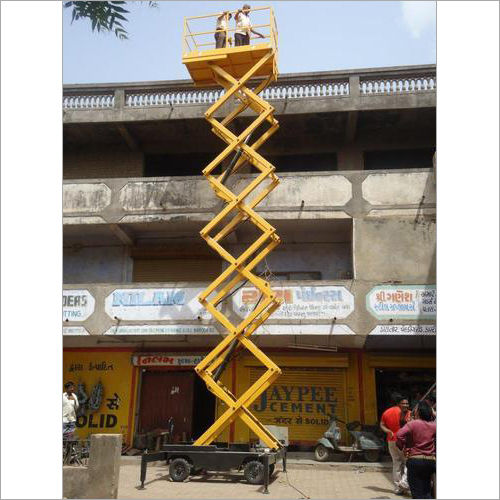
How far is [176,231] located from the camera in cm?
1764

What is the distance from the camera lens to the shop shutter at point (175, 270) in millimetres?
17406

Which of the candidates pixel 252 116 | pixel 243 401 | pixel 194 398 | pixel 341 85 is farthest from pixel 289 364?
pixel 341 85

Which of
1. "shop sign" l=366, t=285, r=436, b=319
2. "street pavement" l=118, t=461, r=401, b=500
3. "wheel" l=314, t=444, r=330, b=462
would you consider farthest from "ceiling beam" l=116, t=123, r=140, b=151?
"wheel" l=314, t=444, r=330, b=462

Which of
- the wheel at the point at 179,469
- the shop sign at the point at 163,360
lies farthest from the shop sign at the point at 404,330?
the wheel at the point at 179,469

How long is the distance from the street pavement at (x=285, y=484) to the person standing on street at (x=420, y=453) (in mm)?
3689

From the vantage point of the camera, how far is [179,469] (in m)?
10.9

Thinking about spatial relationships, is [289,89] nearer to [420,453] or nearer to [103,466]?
[103,466]

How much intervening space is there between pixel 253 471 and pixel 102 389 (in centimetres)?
815

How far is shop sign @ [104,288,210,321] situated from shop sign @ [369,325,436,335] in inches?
171

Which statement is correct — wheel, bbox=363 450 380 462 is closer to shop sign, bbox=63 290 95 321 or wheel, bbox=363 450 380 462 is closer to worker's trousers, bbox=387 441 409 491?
worker's trousers, bbox=387 441 409 491

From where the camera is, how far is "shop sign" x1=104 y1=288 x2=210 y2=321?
14.8 meters

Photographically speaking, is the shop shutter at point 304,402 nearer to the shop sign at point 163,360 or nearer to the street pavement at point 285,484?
the shop sign at point 163,360

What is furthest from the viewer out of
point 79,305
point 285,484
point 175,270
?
point 175,270

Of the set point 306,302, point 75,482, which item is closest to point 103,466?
point 75,482
